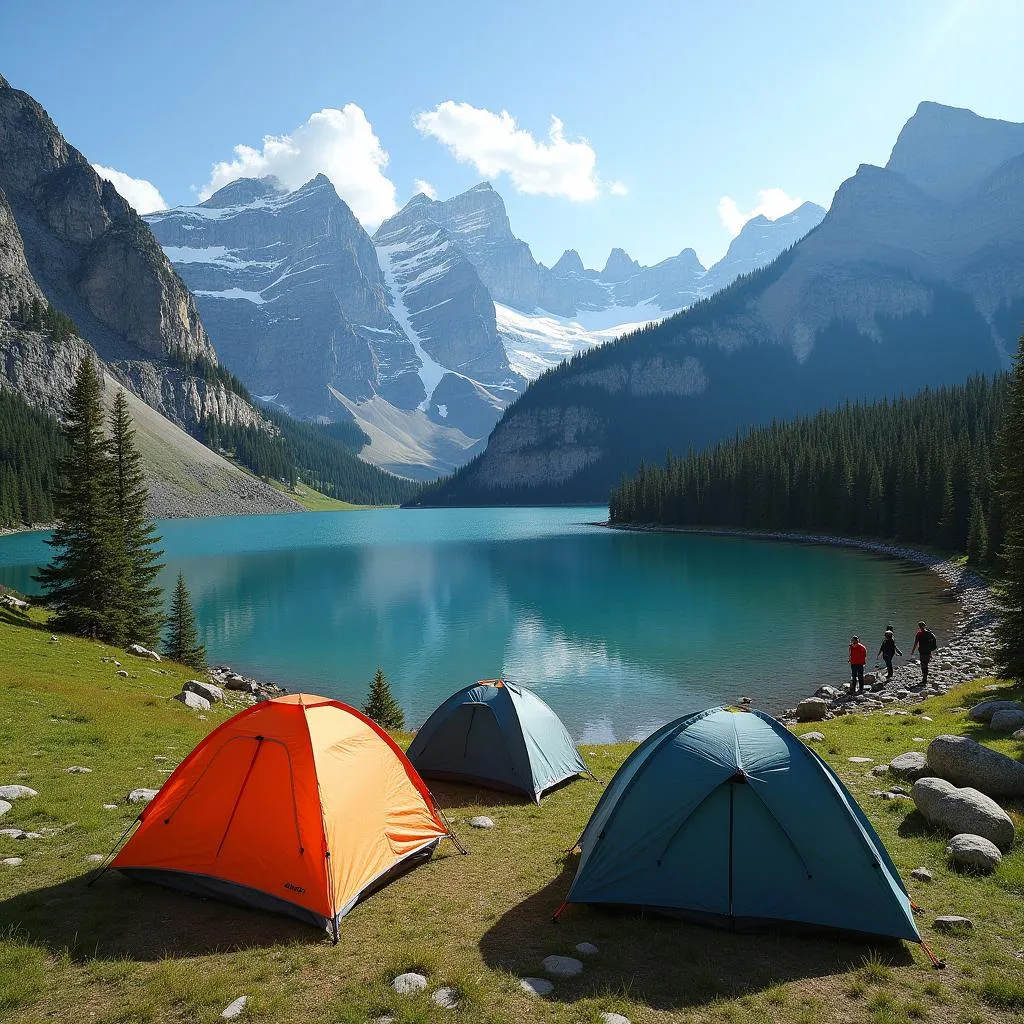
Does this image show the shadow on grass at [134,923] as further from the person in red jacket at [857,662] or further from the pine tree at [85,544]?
the pine tree at [85,544]

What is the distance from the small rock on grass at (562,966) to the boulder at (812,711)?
18184mm

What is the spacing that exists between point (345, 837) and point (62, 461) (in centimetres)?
2926

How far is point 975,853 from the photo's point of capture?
9.91m

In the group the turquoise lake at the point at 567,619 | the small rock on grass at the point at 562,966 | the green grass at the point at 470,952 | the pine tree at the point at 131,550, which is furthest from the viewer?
the pine tree at the point at 131,550

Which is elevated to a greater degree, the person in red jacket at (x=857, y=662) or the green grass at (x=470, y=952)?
the green grass at (x=470, y=952)

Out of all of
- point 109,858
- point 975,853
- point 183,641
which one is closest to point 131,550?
point 183,641

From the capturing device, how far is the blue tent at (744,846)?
27.9 ft

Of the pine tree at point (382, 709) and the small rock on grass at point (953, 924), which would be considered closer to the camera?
the small rock on grass at point (953, 924)

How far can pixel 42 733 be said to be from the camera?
1641 cm

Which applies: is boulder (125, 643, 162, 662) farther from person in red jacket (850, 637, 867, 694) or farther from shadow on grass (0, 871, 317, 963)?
person in red jacket (850, 637, 867, 694)

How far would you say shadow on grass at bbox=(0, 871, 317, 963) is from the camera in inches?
320

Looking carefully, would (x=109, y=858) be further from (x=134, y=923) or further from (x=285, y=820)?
(x=285, y=820)

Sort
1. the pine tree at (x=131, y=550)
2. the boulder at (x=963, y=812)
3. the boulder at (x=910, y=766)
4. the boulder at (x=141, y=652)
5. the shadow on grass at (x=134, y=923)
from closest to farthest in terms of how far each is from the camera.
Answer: the shadow on grass at (x=134, y=923), the boulder at (x=963, y=812), the boulder at (x=910, y=766), the boulder at (x=141, y=652), the pine tree at (x=131, y=550)

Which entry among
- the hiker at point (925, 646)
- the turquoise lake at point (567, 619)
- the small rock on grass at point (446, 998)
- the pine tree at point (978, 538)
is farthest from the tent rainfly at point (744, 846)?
the pine tree at point (978, 538)
